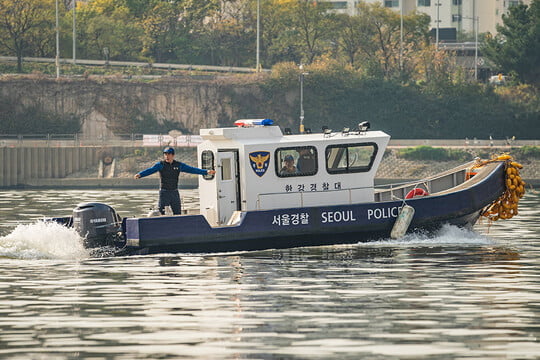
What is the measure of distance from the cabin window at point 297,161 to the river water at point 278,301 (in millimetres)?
1838

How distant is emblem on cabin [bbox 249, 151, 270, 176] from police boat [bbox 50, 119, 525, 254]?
2cm

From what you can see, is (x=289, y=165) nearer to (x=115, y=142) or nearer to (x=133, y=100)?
(x=115, y=142)

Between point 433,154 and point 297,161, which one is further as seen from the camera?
point 433,154

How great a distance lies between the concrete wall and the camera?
7388 centimetres

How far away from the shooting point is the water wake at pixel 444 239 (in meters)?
27.2

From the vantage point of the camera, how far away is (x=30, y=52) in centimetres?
10556

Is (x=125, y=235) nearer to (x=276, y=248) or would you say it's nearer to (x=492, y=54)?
(x=276, y=248)

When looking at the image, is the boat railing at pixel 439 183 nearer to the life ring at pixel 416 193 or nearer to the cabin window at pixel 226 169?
the life ring at pixel 416 193

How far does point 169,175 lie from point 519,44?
236ft

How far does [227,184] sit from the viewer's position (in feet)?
85.9

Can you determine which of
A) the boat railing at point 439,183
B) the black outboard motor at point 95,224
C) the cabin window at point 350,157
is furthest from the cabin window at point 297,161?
the black outboard motor at point 95,224

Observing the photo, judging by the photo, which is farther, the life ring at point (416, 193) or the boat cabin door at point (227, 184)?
the life ring at point (416, 193)

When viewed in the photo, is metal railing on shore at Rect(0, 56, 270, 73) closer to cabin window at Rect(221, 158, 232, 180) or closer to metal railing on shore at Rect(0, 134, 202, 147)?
metal railing on shore at Rect(0, 134, 202, 147)

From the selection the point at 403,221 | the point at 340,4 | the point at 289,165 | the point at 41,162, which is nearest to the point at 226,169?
the point at 289,165
